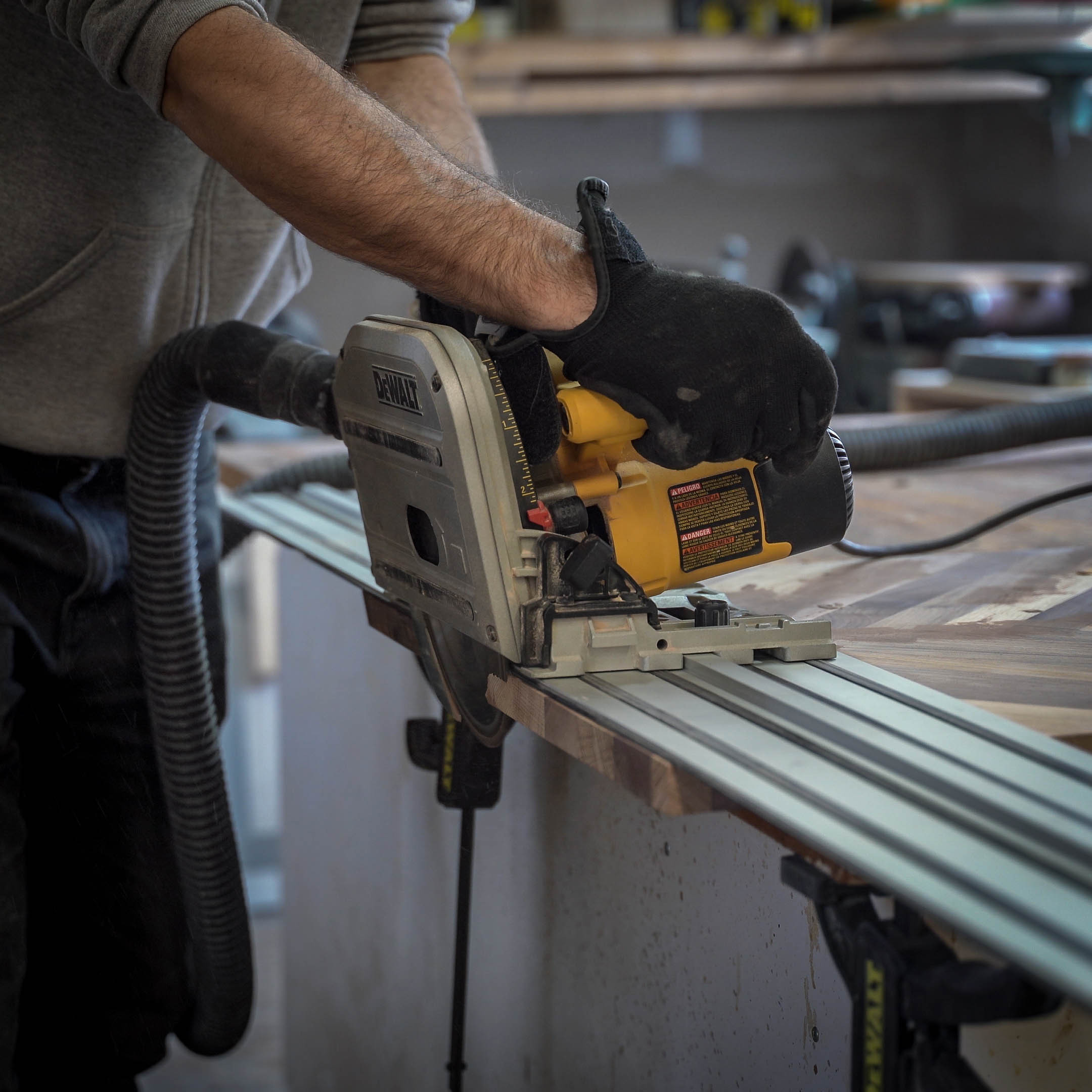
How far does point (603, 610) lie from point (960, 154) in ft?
14.9

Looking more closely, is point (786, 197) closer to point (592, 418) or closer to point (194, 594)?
point (194, 594)

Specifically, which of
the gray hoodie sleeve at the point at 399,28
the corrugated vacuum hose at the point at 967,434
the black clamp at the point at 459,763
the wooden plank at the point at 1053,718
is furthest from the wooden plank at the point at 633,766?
the corrugated vacuum hose at the point at 967,434

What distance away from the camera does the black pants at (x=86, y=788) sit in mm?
1317

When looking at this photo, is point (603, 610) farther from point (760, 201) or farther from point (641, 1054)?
point (760, 201)

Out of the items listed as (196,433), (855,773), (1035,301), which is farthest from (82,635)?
(1035,301)

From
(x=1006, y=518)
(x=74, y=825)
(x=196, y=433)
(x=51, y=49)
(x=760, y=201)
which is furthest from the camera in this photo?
(x=760, y=201)

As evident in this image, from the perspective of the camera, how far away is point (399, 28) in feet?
4.79

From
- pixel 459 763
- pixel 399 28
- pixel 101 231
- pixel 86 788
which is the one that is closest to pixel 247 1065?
pixel 86 788

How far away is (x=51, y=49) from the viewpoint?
1151mm

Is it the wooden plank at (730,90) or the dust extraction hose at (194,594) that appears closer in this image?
the dust extraction hose at (194,594)

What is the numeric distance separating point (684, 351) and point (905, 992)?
483 mm

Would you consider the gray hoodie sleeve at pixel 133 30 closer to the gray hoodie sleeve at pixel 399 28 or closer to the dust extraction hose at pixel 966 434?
the gray hoodie sleeve at pixel 399 28

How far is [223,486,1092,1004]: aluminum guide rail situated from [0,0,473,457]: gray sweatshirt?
2.07 feet

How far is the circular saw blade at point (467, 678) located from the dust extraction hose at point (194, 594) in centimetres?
23
